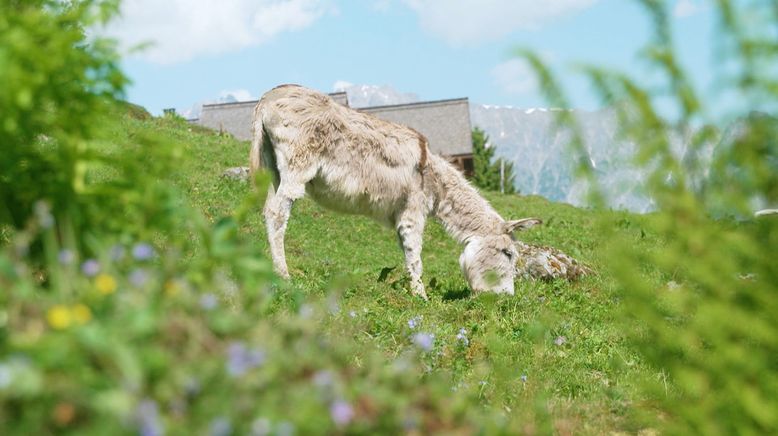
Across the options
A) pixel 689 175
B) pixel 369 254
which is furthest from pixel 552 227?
pixel 689 175

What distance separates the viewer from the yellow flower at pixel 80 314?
1.85 m

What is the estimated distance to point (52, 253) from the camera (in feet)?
7.31

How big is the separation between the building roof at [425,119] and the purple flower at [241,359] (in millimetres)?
52492

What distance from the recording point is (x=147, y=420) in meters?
1.68

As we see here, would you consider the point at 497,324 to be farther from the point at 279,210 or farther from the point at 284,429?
the point at 284,429

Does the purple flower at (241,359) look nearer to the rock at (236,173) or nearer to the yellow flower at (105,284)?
the yellow flower at (105,284)

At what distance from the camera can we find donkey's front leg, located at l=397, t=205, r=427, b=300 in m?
12.0

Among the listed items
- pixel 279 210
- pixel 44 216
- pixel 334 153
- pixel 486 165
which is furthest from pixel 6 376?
pixel 486 165

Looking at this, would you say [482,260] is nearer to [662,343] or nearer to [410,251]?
[410,251]

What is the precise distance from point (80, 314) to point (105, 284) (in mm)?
133

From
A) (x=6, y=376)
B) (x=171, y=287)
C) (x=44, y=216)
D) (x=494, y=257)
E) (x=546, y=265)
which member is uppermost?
(x=44, y=216)

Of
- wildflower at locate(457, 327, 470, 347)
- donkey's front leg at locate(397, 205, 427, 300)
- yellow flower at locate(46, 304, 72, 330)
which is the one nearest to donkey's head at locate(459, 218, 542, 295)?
donkey's front leg at locate(397, 205, 427, 300)

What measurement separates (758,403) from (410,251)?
971 cm

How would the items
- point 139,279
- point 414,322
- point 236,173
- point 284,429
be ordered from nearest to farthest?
point 284,429 < point 139,279 < point 414,322 < point 236,173
